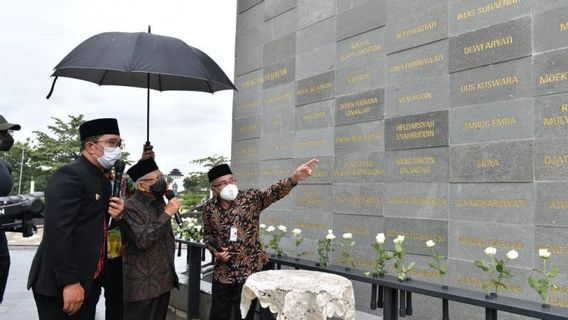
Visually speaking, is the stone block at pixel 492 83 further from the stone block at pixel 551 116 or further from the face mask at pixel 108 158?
the face mask at pixel 108 158

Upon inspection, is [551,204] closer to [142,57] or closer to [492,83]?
[492,83]

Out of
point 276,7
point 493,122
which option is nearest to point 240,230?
point 493,122

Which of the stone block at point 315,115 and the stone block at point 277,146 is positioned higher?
the stone block at point 315,115

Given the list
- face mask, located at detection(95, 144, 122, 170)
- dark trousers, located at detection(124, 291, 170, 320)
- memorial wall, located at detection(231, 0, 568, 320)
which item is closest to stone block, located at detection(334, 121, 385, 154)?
memorial wall, located at detection(231, 0, 568, 320)

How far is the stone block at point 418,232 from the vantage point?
14.9 ft

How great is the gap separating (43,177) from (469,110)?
3882 centimetres

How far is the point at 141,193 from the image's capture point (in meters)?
3.64

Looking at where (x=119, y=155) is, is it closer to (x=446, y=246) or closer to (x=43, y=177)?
(x=446, y=246)

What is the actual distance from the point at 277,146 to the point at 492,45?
10.4 ft

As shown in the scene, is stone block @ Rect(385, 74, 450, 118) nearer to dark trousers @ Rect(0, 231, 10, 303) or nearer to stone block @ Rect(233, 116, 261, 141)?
stone block @ Rect(233, 116, 261, 141)

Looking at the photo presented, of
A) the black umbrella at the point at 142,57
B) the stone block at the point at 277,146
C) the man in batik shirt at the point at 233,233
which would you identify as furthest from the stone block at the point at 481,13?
the stone block at the point at 277,146

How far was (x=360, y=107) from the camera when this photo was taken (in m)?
5.55

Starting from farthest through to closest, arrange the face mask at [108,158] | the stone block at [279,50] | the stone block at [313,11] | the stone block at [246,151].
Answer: the stone block at [246,151], the stone block at [279,50], the stone block at [313,11], the face mask at [108,158]

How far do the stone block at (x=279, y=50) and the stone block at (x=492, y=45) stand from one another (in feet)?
8.35
